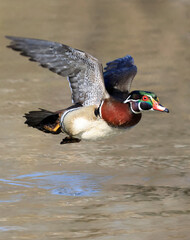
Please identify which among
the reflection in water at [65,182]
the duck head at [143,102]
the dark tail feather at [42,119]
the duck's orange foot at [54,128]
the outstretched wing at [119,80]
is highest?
the outstretched wing at [119,80]

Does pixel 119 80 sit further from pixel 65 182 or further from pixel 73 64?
pixel 65 182

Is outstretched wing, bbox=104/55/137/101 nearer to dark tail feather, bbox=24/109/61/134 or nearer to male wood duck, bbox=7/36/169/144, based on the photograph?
male wood duck, bbox=7/36/169/144

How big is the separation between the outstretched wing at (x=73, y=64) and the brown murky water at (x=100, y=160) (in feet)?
2.63

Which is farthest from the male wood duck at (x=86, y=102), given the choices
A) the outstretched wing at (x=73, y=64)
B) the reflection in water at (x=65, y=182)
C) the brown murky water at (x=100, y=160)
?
the brown murky water at (x=100, y=160)

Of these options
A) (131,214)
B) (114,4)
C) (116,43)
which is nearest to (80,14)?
(114,4)

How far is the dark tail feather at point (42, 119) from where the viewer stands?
6.77 meters

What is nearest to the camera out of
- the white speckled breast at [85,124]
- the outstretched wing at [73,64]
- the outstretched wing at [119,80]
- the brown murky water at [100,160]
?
the brown murky water at [100,160]

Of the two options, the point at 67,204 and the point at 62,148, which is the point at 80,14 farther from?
the point at 67,204

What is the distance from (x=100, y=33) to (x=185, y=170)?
6911 millimetres

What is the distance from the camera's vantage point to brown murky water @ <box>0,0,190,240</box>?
18.9 ft

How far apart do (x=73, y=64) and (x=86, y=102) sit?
0.46 meters

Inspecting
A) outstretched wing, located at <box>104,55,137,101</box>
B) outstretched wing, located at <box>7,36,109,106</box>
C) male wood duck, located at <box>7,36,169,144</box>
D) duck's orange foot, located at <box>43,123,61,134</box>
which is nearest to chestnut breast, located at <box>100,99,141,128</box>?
male wood duck, located at <box>7,36,169,144</box>

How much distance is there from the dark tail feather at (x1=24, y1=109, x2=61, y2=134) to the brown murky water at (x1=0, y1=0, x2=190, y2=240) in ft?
1.61

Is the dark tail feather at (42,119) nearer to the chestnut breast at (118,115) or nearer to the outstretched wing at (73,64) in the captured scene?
the outstretched wing at (73,64)
